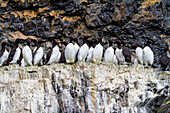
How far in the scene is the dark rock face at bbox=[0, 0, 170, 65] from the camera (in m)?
18.7

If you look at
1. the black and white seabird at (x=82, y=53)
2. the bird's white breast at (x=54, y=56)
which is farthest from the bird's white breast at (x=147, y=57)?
the bird's white breast at (x=54, y=56)

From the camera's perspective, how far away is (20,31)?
1877 centimetres

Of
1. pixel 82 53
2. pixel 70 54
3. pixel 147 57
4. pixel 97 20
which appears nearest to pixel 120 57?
pixel 147 57

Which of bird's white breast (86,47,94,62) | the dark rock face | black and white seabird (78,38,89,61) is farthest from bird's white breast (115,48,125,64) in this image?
the dark rock face

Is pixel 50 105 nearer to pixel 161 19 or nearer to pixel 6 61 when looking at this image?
pixel 6 61

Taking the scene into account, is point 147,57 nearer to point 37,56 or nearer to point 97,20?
point 37,56

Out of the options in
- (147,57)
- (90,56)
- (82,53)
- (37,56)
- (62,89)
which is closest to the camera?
(62,89)

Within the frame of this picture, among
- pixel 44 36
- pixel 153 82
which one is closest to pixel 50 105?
pixel 153 82

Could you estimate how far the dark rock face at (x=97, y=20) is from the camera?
61.4 feet

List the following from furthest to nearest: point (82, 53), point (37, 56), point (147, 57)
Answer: point (147, 57), point (82, 53), point (37, 56)

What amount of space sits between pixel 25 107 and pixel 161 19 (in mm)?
11965

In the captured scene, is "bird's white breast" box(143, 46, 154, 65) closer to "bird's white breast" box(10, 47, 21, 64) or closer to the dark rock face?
"bird's white breast" box(10, 47, 21, 64)

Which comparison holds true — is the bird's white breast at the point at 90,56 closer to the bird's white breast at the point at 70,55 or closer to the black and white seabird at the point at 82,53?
the black and white seabird at the point at 82,53

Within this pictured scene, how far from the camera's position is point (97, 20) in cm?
1894
